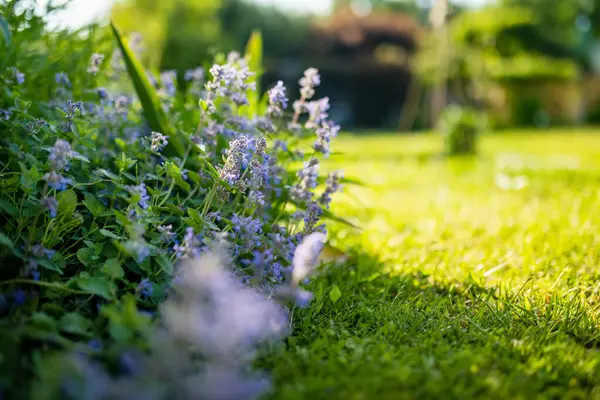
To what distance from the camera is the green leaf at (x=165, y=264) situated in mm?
1482

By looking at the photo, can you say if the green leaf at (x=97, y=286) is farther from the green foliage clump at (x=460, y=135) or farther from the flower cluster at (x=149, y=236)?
the green foliage clump at (x=460, y=135)

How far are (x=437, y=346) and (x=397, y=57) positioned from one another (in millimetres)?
25616

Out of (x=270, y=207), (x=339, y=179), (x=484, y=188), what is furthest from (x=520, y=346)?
(x=484, y=188)

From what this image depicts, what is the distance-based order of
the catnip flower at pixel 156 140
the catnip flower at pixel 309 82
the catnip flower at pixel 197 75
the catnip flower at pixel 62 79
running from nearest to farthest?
1. the catnip flower at pixel 156 140
2. the catnip flower at pixel 309 82
3. the catnip flower at pixel 62 79
4. the catnip flower at pixel 197 75

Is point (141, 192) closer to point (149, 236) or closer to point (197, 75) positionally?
point (149, 236)

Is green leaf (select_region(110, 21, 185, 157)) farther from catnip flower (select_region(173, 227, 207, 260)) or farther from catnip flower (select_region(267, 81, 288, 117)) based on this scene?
catnip flower (select_region(173, 227, 207, 260))

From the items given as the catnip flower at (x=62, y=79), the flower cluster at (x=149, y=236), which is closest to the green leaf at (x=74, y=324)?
A: the flower cluster at (x=149, y=236)

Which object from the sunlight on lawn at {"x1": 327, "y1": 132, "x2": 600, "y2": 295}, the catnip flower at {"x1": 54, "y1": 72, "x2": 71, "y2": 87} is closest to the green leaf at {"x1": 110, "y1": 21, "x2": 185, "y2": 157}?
the catnip flower at {"x1": 54, "y1": 72, "x2": 71, "y2": 87}

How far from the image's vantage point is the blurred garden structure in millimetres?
18297

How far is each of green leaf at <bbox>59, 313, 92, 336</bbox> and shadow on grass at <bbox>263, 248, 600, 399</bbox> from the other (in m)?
0.42

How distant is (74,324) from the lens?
1.34 m

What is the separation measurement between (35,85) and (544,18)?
129ft

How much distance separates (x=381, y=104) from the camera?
75.4ft

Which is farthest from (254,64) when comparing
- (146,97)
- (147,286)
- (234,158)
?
(147,286)
